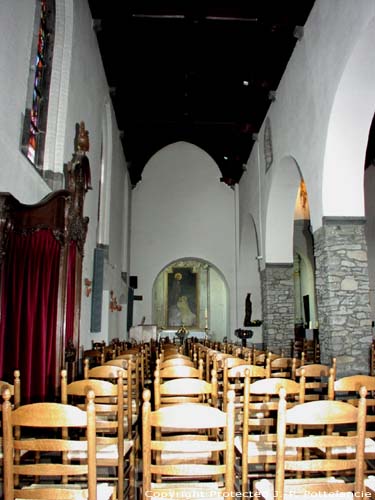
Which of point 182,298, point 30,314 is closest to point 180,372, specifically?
point 30,314

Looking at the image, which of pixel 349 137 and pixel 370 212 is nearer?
pixel 349 137

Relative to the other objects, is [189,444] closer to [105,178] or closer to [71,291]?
[71,291]

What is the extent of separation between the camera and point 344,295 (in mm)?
7602

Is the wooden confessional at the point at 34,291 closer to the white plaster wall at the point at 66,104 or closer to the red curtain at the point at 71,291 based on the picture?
the white plaster wall at the point at 66,104

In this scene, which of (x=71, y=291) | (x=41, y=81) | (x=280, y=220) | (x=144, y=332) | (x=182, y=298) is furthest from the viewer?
(x=182, y=298)

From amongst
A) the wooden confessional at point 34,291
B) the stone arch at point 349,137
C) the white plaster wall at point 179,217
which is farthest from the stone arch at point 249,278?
the wooden confessional at point 34,291

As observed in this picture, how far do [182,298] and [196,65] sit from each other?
10.9 m

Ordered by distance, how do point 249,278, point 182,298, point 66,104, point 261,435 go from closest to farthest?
point 261,435 → point 66,104 → point 249,278 → point 182,298

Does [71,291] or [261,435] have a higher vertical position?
[71,291]

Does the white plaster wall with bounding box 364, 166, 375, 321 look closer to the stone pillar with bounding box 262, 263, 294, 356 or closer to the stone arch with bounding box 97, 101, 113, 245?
the stone pillar with bounding box 262, 263, 294, 356

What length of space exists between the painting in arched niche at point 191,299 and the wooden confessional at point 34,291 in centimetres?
1464

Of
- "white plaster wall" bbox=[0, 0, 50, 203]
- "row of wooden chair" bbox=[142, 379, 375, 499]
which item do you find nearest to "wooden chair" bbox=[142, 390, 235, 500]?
"row of wooden chair" bbox=[142, 379, 375, 499]

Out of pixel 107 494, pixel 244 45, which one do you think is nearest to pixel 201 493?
pixel 107 494

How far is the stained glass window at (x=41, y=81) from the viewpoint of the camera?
265 inches
